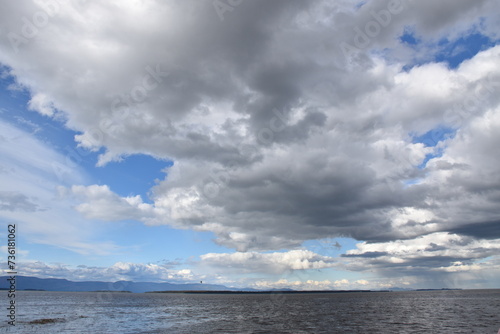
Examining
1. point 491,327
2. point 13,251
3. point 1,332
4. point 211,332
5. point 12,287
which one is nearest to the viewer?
point 13,251

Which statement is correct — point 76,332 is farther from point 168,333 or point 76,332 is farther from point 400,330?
point 400,330

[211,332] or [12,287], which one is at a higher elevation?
[12,287]

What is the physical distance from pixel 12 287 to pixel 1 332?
20.7 meters

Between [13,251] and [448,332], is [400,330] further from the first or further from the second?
[13,251]

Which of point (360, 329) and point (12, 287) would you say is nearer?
point (12, 287)

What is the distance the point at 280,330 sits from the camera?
6819cm

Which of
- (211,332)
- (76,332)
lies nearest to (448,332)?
(211,332)

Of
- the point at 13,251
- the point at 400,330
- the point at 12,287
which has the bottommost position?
the point at 400,330

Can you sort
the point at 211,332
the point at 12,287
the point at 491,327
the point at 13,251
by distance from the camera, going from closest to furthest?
the point at 13,251, the point at 12,287, the point at 211,332, the point at 491,327

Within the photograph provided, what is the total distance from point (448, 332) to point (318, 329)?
2472cm

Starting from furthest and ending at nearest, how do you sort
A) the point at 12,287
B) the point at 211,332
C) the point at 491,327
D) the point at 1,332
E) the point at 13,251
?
the point at 491,327 → the point at 211,332 → the point at 1,332 → the point at 12,287 → the point at 13,251

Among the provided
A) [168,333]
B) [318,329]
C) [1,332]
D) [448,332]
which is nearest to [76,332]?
[1,332]

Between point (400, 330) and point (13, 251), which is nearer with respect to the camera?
point (13, 251)

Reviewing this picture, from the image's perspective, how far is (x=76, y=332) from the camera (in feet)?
217
